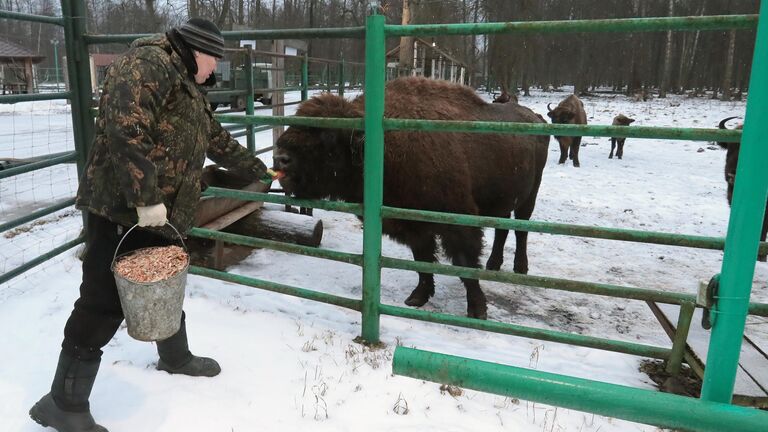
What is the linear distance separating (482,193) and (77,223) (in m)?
4.76

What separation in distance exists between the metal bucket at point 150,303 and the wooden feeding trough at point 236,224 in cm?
242

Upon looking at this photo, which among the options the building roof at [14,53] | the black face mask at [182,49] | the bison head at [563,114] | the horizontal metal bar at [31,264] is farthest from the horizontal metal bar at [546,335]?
the bison head at [563,114]

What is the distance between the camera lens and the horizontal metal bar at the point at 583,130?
246 cm

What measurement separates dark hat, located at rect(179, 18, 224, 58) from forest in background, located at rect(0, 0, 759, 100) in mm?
30102

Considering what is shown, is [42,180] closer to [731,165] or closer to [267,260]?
[267,260]

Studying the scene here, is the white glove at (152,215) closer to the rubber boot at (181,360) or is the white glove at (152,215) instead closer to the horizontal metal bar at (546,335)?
the rubber boot at (181,360)

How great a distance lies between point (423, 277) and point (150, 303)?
269cm

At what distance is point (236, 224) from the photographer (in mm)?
5434

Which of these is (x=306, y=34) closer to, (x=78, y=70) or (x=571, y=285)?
(x=78, y=70)

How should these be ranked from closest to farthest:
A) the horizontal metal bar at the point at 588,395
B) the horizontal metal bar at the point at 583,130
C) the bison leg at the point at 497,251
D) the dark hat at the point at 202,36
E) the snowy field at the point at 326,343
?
the horizontal metal bar at the point at 588,395 < the dark hat at the point at 202,36 < the horizontal metal bar at the point at 583,130 < the snowy field at the point at 326,343 < the bison leg at the point at 497,251

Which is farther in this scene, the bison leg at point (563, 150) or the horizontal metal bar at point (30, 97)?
the bison leg at point (563, 150)

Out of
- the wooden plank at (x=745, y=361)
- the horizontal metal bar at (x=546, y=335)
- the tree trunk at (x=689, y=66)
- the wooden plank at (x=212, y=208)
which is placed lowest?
the wooden plank at (x=745, y=361)

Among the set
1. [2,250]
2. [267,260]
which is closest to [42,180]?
[2,250]

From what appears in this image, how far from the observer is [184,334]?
9.34ft
